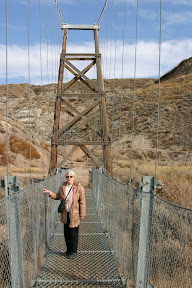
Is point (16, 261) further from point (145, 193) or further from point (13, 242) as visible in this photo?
point (145, 193)

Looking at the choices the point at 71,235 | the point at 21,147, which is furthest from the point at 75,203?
the point at 21,147

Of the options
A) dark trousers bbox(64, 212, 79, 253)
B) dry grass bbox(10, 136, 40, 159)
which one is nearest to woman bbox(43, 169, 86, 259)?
dark trousers bbox(64, 212, 79, 253)

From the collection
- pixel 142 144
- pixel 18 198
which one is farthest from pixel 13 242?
pixel 142 144

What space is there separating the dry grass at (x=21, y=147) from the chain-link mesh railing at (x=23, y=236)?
19.4 meters

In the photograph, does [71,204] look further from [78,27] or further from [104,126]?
[78,27]

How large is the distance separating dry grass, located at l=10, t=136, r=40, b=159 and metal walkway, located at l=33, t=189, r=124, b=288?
18522 mm

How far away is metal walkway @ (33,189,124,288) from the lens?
3936 millimetres

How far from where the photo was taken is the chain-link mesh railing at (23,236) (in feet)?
10.3

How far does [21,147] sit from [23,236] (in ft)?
69.9

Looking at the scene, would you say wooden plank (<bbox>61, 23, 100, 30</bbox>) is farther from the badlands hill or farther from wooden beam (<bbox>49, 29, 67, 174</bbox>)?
the badlands hill

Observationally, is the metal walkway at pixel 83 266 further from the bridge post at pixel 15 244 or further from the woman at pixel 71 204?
the bridge post at pixel 15 244

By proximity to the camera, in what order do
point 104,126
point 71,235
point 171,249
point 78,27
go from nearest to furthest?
point 71,235
point 171,249
point 104,126
point 78,27

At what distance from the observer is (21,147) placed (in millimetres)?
24438

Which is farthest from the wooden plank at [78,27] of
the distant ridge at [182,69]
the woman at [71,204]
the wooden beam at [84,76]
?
the distant ridge at [182,69]
